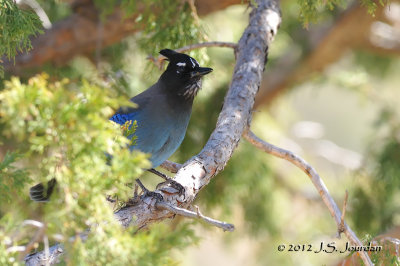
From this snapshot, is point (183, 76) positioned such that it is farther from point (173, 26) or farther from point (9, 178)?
point (9, 178)

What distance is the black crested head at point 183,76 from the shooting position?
3109mm

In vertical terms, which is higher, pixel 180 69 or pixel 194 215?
pixel 180 69

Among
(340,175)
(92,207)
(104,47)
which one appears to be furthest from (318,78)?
(92,207)

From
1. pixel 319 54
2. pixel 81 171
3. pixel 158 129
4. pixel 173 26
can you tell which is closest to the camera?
pixel 81 171

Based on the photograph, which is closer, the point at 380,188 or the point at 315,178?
the point at 315,178

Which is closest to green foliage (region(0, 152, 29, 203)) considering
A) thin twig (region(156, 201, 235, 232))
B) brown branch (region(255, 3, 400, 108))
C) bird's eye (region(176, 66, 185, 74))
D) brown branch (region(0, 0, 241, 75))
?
thin twig (region(156, 201, 235, 232))

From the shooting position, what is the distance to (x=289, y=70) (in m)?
5.64

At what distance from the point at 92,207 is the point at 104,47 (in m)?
3.00

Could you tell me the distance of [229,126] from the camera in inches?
104

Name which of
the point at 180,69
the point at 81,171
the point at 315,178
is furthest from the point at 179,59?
the point at 81,171

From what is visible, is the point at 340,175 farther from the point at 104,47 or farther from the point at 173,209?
the point at 173,209

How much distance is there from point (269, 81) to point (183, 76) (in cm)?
258

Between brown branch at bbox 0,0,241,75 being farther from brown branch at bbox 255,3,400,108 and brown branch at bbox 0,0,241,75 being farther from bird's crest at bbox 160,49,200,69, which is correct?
brown branch at bbox 255,3,400,108

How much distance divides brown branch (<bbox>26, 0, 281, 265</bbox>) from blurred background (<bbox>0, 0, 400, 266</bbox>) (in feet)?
0.69
